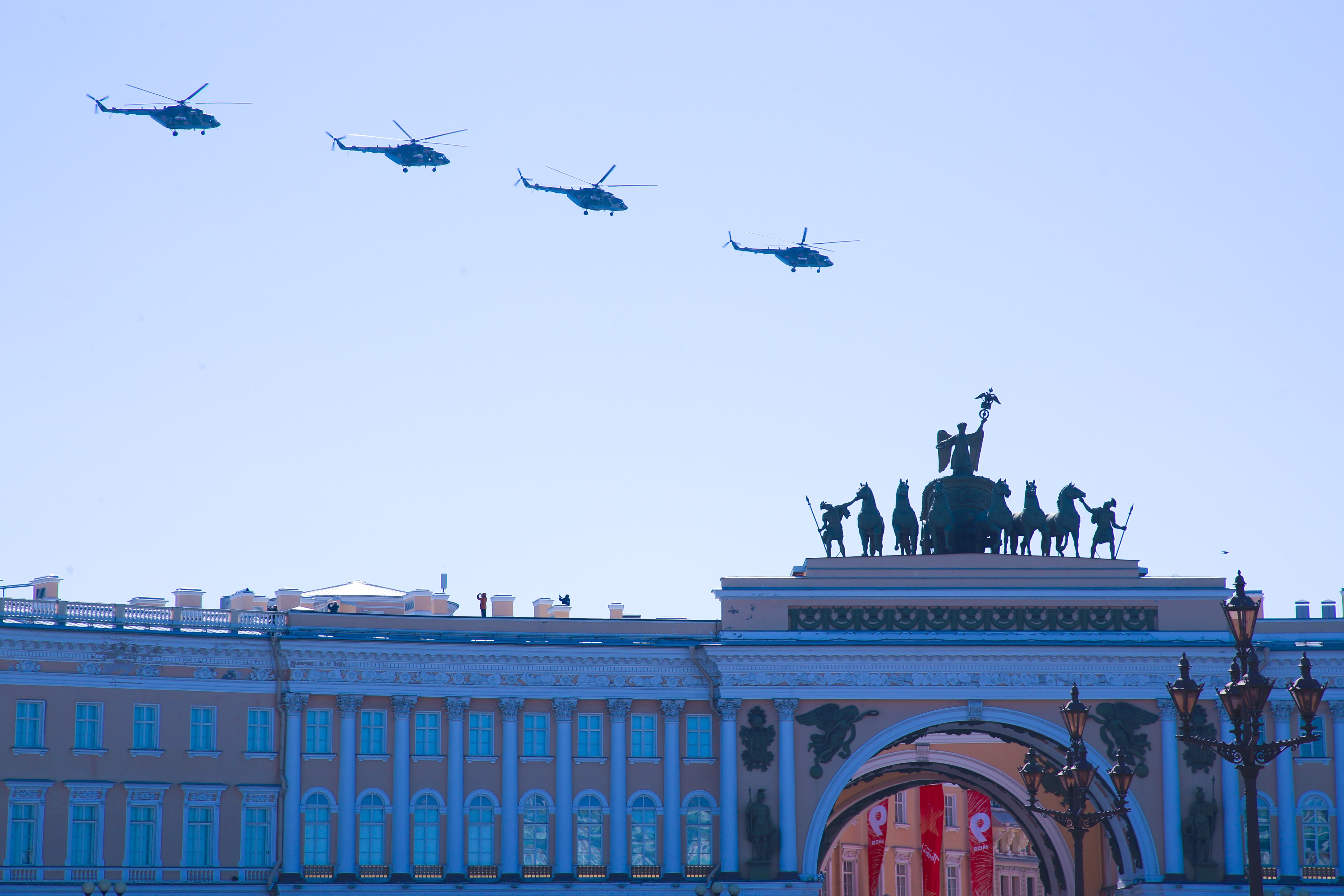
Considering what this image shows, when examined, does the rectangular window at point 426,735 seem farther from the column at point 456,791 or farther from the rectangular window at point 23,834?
the rectangular window at point 23,834

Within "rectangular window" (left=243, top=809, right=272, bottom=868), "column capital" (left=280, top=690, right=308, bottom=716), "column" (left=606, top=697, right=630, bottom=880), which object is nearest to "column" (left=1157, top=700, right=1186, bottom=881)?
"column" (left=606, top=697, right=630, bottom=880)

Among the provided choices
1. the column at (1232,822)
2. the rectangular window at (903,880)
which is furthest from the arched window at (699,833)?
the rectangular window at (903,880)

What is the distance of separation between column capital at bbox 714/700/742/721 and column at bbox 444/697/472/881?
725 cm

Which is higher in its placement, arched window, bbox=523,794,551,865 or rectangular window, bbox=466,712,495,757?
rectangular window, bbox=466,712,495,757

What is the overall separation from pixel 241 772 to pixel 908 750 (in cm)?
2328

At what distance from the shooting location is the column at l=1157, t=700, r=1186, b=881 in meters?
57.8

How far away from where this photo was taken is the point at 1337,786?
58969 millimetres

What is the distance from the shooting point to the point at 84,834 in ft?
175

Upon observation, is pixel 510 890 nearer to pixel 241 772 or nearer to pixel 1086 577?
pixel 241 772

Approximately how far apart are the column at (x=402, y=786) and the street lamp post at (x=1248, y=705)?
31545mm

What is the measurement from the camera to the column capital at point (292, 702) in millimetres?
56125

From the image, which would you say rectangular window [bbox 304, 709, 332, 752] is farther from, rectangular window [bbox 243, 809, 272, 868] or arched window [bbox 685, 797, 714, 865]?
arched window [bbox 685, 797, 714, 865]

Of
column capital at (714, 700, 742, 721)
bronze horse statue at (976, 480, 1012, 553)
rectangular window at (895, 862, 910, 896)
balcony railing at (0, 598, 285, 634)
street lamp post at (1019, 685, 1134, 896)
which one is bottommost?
rectangular window at (895, 862, 910, 896)

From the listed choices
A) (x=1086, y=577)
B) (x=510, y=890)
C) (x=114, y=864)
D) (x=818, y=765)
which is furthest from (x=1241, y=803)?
(x=114, y=864)
